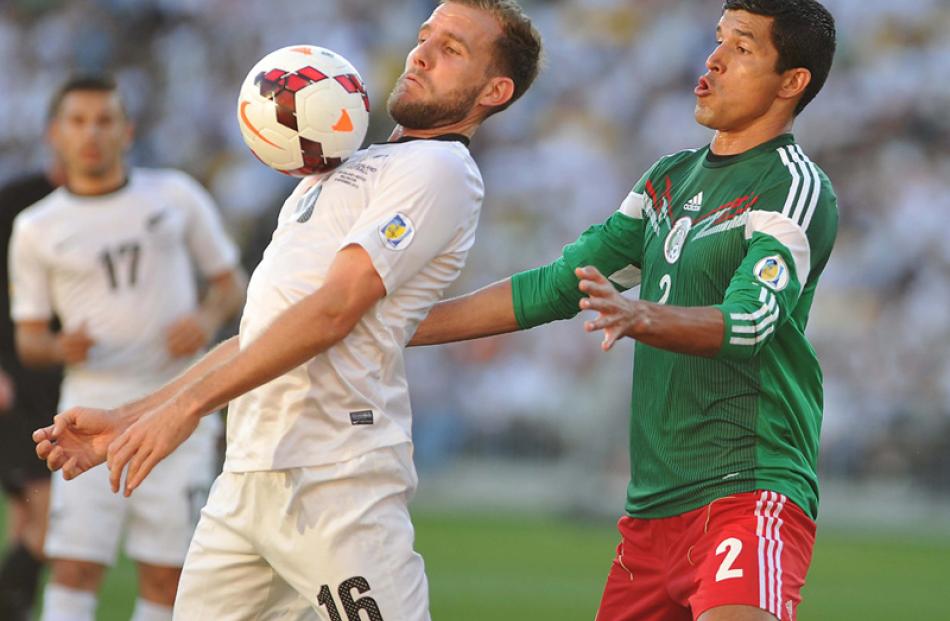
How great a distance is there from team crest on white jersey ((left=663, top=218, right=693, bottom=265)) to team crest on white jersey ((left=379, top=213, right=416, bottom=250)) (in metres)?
0.92

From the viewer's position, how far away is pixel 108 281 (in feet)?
26.9

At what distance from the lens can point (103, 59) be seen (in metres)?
21.1

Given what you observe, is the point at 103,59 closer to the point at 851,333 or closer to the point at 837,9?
the point at 837,9

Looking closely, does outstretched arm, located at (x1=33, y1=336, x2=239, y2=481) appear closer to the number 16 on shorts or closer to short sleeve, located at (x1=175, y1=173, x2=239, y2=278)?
the number 16 on shorts

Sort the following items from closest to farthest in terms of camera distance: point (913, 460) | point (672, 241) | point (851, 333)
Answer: point (672, 241)
point (913, 460)
point (851, 333)

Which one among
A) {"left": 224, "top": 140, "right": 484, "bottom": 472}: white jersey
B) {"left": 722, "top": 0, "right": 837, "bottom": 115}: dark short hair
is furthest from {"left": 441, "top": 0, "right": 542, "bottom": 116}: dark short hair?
{"left": 722, "top": 0, "right": 837, "bottom": 115}: dark short hair

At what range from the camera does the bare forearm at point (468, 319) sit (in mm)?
5406

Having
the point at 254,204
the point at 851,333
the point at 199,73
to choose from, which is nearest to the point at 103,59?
the point at 199,73

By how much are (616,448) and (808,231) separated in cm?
1000

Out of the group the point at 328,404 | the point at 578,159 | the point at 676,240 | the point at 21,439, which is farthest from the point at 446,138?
the point at 578,159

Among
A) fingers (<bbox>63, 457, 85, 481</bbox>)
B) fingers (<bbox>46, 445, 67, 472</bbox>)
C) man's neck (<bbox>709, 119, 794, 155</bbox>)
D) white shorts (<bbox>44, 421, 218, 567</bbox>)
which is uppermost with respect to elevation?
man's neck (<bbox>709, 119, 794, 155</bbox>)

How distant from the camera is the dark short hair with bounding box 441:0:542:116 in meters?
5.21

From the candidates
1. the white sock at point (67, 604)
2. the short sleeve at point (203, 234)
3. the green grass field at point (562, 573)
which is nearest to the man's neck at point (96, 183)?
the short sleeve at point (203, 234)

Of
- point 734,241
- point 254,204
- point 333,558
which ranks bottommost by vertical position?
point 333,558
